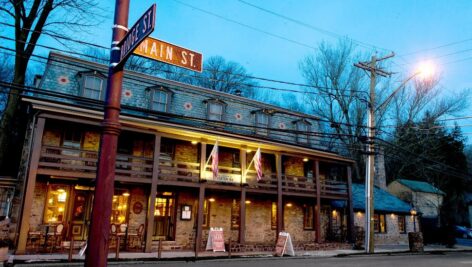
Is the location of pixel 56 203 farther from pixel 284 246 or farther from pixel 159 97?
pixel 284 246

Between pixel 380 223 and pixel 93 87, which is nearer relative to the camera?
pixel 93 87

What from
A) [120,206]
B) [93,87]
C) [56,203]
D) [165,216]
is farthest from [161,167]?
[93,87]

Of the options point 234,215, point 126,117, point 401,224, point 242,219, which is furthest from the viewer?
point 401,224

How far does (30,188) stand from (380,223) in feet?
77.2

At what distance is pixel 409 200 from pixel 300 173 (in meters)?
21.7

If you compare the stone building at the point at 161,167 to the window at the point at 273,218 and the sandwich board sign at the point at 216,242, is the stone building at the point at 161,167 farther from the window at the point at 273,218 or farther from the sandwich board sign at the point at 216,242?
the sandwich board sign at the point at 216,242

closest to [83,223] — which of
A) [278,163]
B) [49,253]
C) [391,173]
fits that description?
[49,253]

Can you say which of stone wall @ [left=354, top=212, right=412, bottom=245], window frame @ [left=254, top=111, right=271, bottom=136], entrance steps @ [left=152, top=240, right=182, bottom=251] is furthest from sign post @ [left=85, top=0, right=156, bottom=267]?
stone wall @ [left=354, top=212, right=412, bottom=245]

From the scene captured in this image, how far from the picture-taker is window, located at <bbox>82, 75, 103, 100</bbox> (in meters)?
17.6

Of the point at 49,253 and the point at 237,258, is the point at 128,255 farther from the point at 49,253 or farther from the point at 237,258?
the point at 237,258

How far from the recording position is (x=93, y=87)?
1780 centimetres

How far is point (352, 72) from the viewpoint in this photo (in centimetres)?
3612

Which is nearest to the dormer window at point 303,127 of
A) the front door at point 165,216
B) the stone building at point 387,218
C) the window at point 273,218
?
the window at point 273,218

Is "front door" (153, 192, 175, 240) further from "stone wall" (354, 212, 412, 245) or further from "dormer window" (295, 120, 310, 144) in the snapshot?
"stone wall" (354, 212, 412, 245)
